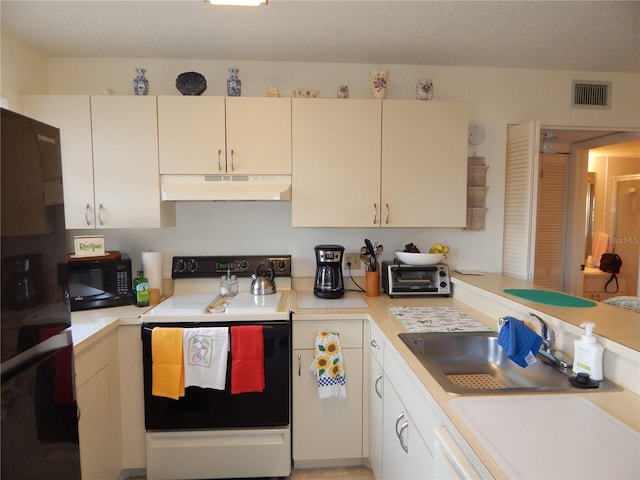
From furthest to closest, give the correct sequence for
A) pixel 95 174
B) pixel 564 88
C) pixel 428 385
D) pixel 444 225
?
pixel 564 88 < pixel 444 225 < pixel 95 174 < pixel 428 385

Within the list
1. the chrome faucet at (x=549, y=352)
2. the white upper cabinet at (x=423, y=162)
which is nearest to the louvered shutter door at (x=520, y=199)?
the white upper cabinet at (x=423, y=162)

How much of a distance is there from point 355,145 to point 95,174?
150 centimetres

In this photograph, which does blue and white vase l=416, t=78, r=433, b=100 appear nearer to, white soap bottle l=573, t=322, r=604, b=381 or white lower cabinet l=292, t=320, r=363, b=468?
white lower cabinet l=292, t=320, r=363, b=468

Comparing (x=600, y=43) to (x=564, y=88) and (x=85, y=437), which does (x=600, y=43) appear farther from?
(x=85, y=437)

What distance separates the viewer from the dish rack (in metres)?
2.44

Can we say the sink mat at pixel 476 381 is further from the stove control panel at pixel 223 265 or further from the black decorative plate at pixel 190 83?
the black decorative plate at pixel 190 83

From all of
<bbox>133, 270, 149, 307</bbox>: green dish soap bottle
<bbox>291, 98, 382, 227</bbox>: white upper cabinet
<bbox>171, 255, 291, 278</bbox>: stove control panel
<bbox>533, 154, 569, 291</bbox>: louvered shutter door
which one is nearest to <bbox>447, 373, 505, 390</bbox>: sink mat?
<bbox>291, 98, 382, 227</bbox>: white upper cabinet

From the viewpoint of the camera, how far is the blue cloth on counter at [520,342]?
127cm

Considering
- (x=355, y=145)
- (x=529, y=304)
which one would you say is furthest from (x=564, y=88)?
(x=529, y=304)

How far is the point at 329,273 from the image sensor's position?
2.17 meters

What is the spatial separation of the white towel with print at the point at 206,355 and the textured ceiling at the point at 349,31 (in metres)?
1.59

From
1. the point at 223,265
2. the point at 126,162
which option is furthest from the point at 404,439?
the point at 126,162

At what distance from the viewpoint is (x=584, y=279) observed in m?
3.36

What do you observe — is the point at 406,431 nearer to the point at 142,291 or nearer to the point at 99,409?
the point at 99,409
